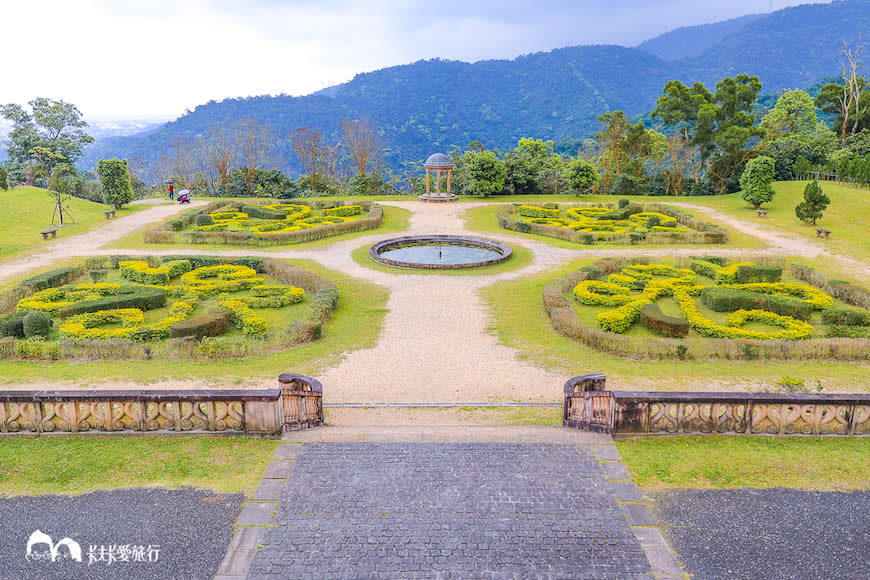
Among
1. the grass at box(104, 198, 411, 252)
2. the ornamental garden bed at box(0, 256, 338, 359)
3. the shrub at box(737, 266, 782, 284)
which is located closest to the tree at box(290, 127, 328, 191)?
the grass at box(104, 198, 411, 252)

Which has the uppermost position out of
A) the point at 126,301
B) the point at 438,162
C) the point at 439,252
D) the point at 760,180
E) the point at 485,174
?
the point at 438,162

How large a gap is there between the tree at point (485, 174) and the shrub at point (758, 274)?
25.1 m

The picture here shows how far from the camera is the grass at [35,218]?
28.4 meters

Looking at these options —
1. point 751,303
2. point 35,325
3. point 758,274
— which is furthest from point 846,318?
point 35,325

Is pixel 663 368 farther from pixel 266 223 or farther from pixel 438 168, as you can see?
pixel 438 168

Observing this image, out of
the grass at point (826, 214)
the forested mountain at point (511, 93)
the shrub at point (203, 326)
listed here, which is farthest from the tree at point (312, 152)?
the forested mountain at point (511, 93)

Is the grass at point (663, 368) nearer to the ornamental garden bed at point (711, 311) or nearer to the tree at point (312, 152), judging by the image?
the ornamental garden bed at point (711, 311)

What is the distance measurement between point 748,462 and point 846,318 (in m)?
11.0

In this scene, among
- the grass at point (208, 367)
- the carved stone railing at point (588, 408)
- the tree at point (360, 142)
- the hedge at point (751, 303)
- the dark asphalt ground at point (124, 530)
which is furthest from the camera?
the tree at point (360, 142)

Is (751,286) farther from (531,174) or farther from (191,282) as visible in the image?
(531,174)

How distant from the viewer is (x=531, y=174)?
4600cm

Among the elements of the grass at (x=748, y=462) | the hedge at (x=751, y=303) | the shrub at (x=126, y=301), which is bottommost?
the grass at (x=748, y=462)

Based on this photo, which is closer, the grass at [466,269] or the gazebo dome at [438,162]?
the grass at [466,269]

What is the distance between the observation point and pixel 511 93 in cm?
16688
